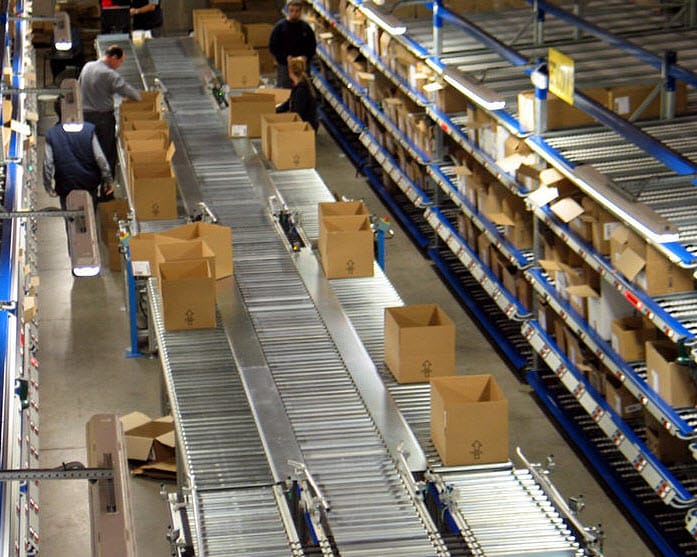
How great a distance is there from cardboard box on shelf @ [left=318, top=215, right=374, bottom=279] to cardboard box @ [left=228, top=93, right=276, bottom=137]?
10.0 feet

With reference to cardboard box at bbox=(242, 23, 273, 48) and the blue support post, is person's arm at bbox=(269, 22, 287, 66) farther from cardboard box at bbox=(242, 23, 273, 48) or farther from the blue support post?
the blue support post

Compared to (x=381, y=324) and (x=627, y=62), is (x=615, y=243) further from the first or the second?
(x=627, y=62)

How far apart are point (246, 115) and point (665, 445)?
5.40 metres

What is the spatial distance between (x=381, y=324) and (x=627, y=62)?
13.1 ft

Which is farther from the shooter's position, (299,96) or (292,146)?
(299,96)

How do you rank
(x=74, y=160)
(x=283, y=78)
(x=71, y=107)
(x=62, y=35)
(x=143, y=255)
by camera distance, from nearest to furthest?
(x=71, y=107), (x=62, y=35), (x=143, y=255), (x=74, y=160), (x=283, y=78)

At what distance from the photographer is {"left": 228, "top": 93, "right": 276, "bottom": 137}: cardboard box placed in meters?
12.6

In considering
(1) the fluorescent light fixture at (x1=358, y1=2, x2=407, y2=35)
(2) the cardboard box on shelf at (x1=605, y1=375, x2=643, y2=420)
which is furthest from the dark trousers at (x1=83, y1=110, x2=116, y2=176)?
(2) the cardboard box on shelf at (x1=605, y1=375, x2=643, y2=420)

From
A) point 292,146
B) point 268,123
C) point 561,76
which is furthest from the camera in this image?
point 268,123

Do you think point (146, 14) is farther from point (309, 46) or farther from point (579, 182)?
point (579, 182)

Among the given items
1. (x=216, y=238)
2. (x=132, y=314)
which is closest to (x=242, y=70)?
(x=132, y=314)

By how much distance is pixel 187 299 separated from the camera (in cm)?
881

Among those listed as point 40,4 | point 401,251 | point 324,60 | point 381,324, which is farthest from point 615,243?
point 40,4

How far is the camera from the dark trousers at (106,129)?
14219 millimetres
